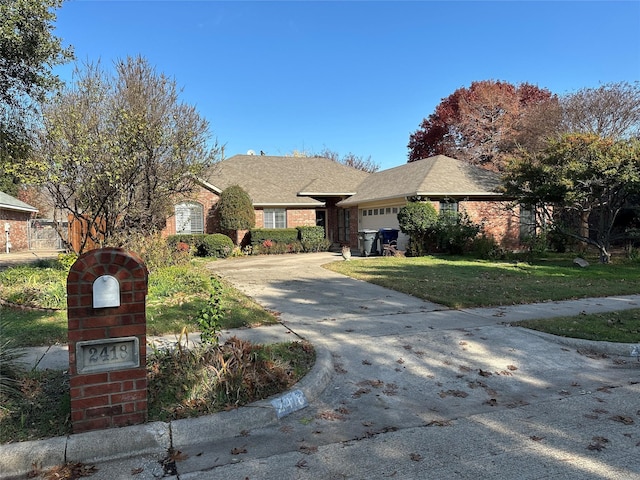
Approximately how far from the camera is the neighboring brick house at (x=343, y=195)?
19.1 meters

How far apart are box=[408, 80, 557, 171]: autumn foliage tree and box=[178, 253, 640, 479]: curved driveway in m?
26.2

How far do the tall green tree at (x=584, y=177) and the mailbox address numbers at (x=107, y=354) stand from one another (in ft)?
44.4

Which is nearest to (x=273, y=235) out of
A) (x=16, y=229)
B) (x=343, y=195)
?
(x=343, y=195)

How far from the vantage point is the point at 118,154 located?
32.2ft

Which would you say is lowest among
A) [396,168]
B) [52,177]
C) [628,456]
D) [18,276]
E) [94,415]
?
[628,456]

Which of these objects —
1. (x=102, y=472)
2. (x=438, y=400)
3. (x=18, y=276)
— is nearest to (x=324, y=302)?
(x=438, y=400)

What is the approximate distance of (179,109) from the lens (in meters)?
14.7

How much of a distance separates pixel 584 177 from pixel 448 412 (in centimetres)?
1231

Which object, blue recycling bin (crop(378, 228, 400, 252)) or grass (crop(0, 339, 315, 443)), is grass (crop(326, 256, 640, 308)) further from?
grass (crop(0, 339, 315, 443))

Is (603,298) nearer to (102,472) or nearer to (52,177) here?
(102,472)

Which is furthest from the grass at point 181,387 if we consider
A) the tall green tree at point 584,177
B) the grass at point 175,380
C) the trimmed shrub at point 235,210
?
Result: the trimmed shrub at point 235,210

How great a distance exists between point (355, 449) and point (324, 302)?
17.3 ft

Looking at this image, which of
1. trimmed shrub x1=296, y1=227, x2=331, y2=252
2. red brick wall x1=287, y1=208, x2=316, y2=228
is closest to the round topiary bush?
trimmed shrub x1=296, y1=227, x2=331, y2=252

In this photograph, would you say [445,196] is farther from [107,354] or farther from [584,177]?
[107,354]
